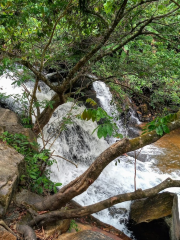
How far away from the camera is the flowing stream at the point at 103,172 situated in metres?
4.72

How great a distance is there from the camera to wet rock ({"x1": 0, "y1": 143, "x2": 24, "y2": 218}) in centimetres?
237

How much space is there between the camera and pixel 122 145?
215 centimetres

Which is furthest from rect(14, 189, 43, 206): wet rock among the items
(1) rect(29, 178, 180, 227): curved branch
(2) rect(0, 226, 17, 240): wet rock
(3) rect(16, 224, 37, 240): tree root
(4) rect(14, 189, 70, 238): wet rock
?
(2) rect(0, 226, 17, 240): wet rock

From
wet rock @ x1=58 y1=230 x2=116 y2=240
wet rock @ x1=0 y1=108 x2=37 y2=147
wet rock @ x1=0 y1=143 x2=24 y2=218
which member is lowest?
wet rock @ x1=58 y1=230 x2=116 y2=240

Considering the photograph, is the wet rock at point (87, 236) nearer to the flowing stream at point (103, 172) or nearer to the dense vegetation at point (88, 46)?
Answer: the dense vegetation at point (88, 46)

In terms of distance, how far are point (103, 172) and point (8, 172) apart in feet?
12.8

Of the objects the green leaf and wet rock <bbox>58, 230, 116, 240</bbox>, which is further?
wet rock <bbox>58, 230, 116, 240</bbox>

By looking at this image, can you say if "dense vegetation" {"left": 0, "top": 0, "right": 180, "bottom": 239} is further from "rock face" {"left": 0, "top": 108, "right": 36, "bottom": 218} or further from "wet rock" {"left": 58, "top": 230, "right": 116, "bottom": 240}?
"rock face" {"left": 0, "top": 108, "right": 36, "bottom": 218}

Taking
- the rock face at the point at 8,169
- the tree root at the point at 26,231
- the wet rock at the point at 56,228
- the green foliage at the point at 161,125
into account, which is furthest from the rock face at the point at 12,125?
the green foliage at the point at 161,125

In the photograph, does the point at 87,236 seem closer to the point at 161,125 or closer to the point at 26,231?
the point at 26,231

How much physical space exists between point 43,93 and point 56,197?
5.67 meters

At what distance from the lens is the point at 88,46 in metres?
4.77

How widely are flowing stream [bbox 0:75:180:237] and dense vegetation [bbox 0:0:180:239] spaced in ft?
3.82

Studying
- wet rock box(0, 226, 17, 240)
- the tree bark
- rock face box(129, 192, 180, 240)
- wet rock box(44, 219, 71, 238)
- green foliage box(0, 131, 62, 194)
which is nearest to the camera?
wet rock box(0, 226, 17, 240)
